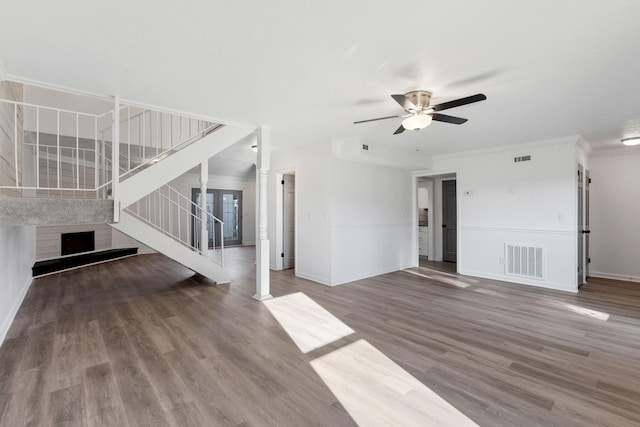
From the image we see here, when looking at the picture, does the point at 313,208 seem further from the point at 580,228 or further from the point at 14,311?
the point at 580,228

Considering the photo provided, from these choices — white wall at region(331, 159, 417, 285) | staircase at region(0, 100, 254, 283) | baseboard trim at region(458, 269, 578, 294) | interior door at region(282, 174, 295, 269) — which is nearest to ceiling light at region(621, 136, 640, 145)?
baseboard trim at region(458, 269, 578, 294)

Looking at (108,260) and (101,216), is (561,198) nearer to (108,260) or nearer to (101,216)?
(101,216)

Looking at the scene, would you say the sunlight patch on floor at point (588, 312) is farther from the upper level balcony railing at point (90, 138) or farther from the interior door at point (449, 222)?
the upper level balcony railing at point (90, 138)

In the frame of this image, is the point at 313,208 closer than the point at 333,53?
No

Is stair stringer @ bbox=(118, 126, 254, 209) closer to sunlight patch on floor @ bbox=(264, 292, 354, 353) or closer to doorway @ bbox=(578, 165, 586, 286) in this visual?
sunlight patch on floor @ bbox=(264, 292, 354, 353)

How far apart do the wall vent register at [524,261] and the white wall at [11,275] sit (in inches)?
276

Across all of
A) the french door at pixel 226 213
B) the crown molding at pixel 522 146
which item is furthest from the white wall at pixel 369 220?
the french door at pixel 226 213

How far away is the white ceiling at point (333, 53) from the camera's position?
1804 millimetres

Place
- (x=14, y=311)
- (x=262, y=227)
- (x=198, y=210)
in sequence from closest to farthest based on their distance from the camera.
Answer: (x=14, y=311), (x=262, y=227), (x=198, y=210)

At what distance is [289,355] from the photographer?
8.80ft

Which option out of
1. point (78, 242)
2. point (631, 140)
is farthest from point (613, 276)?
point (78, 242)

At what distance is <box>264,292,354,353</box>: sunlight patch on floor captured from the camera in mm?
2986

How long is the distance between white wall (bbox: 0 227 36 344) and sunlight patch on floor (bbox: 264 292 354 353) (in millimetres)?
2764

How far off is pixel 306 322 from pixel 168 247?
269cm
